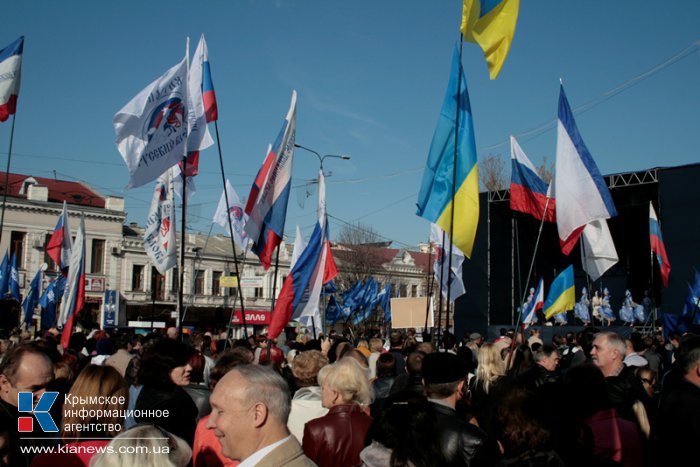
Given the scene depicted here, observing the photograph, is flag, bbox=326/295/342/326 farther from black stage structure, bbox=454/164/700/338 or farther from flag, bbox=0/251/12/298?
flag, bbox=0/251/12/298

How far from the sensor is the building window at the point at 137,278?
174 feet

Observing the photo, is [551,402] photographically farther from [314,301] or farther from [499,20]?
[314,301]

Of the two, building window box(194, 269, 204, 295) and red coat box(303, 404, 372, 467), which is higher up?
building window box(194, 269, 204, 295)

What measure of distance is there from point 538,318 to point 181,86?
1188 inches

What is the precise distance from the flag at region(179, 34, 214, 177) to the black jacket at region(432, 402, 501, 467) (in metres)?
7.12

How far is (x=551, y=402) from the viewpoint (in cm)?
402

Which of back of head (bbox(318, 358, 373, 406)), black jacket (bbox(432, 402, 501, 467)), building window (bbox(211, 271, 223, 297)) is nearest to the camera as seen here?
black jacket (bbox(432, 402, 501, 467))

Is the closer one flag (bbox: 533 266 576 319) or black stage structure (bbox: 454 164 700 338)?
flag (bbox: 533 266 576 319)

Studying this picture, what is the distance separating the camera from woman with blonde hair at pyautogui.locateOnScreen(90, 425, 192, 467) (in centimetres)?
280

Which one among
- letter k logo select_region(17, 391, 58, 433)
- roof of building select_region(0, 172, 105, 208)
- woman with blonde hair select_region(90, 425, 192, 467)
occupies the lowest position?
letter k logo select_region(17, 391, 58, 433)

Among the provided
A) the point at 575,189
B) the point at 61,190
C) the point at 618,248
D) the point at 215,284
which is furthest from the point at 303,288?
the point at 215,284

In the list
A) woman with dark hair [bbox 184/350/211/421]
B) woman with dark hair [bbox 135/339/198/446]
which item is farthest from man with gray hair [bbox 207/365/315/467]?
woman with dark hair [bbox 184/350/211/421]

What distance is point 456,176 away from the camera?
927 centimetres

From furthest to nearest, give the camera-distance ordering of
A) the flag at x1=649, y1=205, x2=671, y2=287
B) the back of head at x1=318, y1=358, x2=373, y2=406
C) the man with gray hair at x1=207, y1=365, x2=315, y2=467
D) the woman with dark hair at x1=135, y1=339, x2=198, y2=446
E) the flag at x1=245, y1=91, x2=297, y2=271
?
the flag at x1=649, y1=205, x2=671, y2=287
the flag at x1=245, y1=91, x2=297, y2=271
the back of head at x1=318, y1=358, x2=373, y2=406
the woman with dark hair at x1=135, y1=339, x2=198, y2=446
the man with gray hair at x1=207, y1=365, x2=315, y2=467
